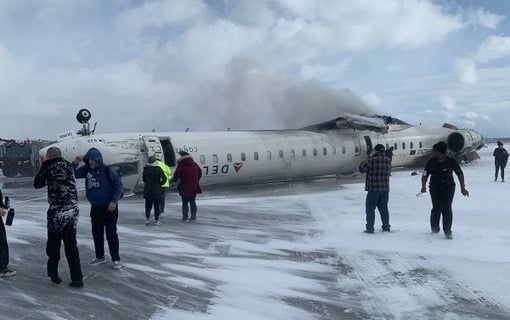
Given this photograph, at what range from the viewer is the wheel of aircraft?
21.2m

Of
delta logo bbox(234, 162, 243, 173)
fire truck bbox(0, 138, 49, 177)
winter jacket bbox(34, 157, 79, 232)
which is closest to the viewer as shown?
winter jacket bbox(34, 157, 79, 232)

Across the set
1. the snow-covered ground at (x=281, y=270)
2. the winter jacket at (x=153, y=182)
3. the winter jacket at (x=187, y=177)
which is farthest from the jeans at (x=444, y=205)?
the winter jacket at (x=153, y=182)

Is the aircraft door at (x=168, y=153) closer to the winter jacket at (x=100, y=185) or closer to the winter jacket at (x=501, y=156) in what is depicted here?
the winter jacket at (x=100, y=185)

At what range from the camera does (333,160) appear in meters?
23.0

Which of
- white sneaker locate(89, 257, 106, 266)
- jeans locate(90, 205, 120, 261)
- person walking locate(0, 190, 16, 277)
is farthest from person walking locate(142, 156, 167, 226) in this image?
person walking locate(0, 190, 16, 277)

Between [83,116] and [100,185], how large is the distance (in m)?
15.4

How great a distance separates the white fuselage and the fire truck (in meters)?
19.0

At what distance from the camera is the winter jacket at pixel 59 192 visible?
19.8 feet

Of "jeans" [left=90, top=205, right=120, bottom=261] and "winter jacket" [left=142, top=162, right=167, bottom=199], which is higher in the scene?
"winter jacket" [left=142, top=162, right=167, bottom=199]

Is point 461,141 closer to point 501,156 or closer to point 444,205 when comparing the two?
point 501,156

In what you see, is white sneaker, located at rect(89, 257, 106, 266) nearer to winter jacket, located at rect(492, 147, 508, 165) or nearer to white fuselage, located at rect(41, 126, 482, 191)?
white fuselage, located at rect(41, 126, 482, 191)

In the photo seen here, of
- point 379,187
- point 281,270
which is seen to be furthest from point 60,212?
point 379,187

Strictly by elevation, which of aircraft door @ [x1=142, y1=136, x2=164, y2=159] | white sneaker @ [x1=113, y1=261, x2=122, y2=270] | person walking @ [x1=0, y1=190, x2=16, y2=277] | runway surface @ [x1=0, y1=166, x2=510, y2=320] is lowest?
runway surface @ [x1=0, y1=166, x2=510, y2=320]

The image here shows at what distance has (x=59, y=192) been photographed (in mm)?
6117
